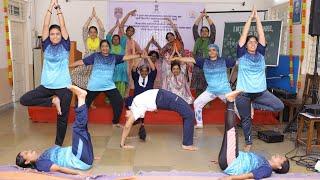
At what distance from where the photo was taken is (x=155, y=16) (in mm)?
7957

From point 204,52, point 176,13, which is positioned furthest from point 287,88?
point 176,13

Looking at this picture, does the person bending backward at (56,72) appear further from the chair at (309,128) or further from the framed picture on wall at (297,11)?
the framed picture on wall at (297,11)

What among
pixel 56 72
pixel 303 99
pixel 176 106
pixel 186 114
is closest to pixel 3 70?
pixel 56 72

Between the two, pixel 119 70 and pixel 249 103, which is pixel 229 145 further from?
pixel 119 70

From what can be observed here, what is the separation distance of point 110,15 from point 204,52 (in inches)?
101

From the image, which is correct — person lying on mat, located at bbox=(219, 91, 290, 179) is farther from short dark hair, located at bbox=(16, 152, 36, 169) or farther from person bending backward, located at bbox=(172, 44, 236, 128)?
short dark hair, located at bbox=(16, 152, 36, 169)

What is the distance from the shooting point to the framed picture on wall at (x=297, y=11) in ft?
20.2

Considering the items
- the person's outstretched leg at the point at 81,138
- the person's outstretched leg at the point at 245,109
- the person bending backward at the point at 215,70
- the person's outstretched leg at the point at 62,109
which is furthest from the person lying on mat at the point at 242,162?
the person's outstretched leg at the point at 62,109

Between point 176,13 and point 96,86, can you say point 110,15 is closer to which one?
point 176,13

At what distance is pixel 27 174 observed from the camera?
311 centimetres

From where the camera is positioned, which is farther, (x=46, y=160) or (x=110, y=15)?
(x=110, y=15)

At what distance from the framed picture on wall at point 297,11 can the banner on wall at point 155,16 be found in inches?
86.7

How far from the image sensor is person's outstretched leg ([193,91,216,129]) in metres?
5.33

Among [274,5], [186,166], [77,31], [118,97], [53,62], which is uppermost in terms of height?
[274,5]
